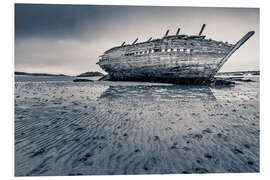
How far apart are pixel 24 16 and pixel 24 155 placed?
5467 millimetres

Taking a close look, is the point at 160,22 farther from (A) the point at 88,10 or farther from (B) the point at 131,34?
(A) the point at 88,10

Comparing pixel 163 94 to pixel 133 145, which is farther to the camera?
pixel 163 94

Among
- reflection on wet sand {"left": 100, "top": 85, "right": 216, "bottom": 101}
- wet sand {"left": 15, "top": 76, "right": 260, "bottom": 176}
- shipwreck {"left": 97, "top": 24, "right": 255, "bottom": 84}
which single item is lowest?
wet sand {"left": 15, "top": 76, "right": 260, "bottom": 176}

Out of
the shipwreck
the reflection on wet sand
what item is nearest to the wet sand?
the reflection on wet sand

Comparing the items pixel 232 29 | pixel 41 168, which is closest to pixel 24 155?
pixel 41 168

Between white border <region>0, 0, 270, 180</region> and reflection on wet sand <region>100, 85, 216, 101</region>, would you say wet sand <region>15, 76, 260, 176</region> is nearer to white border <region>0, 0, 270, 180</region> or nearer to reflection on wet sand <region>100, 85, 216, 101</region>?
white border <region>0, 0, 270, 180</region>

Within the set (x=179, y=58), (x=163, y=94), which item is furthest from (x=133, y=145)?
(x=179, y=58)

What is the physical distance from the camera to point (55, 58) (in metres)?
8.52

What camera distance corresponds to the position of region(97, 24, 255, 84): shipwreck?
1432 centimetres

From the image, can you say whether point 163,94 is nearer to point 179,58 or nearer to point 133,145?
point 179,58

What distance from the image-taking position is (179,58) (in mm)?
14883

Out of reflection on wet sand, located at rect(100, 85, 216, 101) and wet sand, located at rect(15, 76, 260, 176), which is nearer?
wet sand, located at rect(15, 76, 260, 176)

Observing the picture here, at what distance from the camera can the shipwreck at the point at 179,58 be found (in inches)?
564

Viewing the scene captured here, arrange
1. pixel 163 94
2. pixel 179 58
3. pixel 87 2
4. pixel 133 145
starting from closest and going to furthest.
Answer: pixel 133 145 → pixel 87 2 → pixel 163 94 → pixel 179 58
